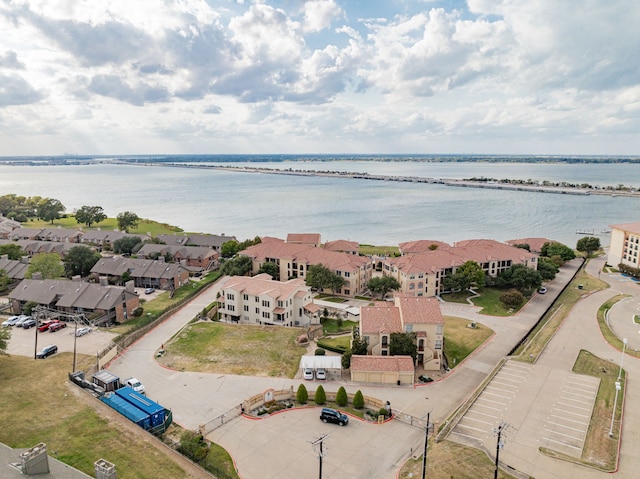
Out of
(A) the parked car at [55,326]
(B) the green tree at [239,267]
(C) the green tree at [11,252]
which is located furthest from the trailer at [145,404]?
(C) the green tree at [11,252]

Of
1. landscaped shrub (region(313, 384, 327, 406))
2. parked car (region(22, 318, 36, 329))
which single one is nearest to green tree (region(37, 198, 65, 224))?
parked car (region(22, 318, 36, 329))

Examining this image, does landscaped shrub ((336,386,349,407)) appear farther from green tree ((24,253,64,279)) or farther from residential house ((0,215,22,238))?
residential house ((0,215,22,238))

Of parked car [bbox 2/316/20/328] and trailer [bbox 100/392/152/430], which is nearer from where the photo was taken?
trailer [bbox 100/392/152/430]

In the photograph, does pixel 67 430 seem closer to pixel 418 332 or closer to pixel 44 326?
pixel 44 326

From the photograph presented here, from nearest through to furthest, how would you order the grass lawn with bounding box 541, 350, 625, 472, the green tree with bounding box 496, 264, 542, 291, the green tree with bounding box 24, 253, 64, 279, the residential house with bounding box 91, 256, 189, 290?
the grass lawn with bounding box 541, 350, 625, 472, the green tree with bounding box 24, 253, 64, 279, the green tree with bounding box 496, 264, 542, 291, the residential house with bounding box 91, 256, 189, 290

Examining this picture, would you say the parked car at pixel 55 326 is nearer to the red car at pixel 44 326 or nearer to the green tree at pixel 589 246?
the red car at pixel 44 326

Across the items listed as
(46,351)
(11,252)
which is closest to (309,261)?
(46,351)

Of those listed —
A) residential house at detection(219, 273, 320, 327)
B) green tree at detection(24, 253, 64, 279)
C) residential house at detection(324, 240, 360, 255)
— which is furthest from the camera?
residential house at detection(324, 240, 360, 255)
